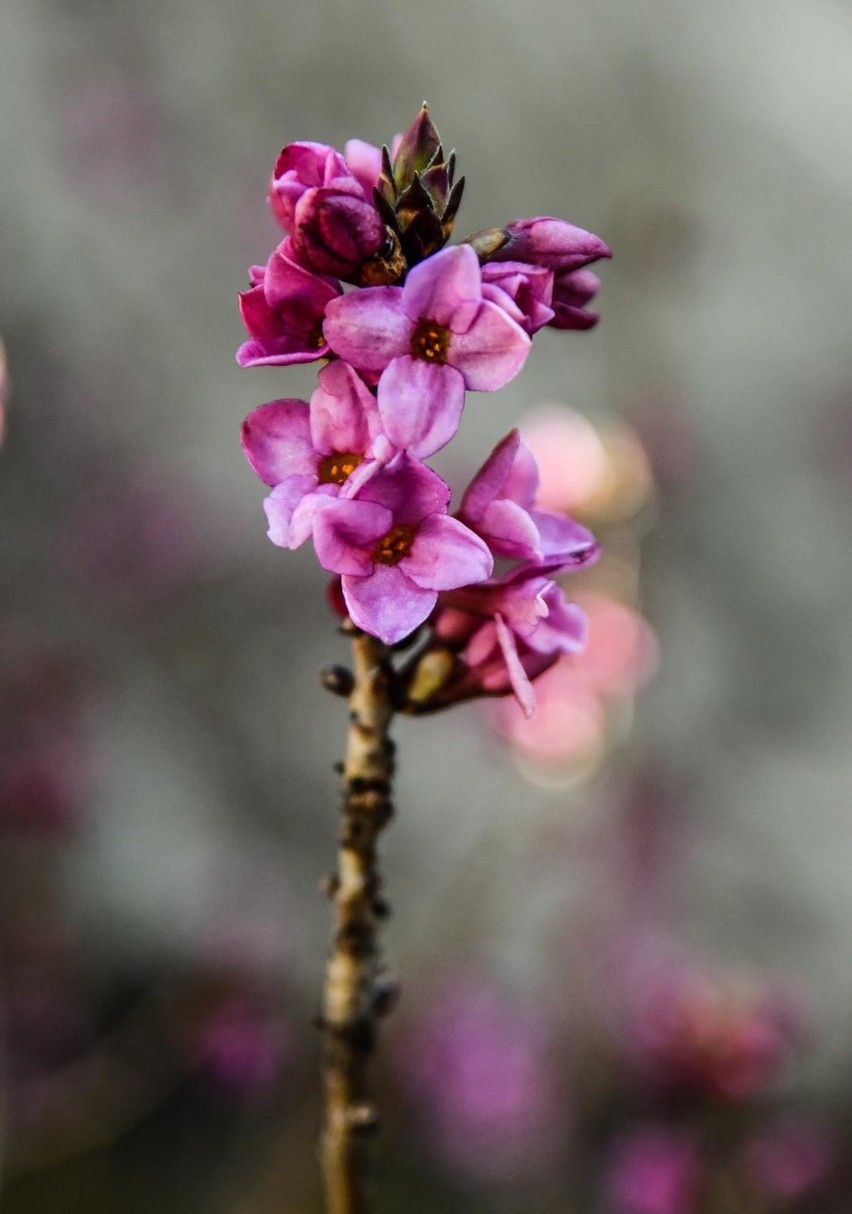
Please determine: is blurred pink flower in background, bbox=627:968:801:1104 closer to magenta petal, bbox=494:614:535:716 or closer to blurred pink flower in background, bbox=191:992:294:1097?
blurred pink flower in background, bbox=191:992:294:1097

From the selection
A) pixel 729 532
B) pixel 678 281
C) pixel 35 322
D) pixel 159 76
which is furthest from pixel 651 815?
pixel 159 76

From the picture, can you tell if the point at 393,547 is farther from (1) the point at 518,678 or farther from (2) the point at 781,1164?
(2) the point at 781,1164

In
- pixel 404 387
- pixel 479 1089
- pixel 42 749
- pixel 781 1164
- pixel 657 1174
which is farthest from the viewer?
pixel 479 1089

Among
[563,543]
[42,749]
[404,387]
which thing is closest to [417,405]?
[404,387]

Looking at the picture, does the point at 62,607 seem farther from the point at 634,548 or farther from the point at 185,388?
the point at 634,548

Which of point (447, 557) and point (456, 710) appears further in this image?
point (456, 710)

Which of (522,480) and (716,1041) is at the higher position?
(522,480)
